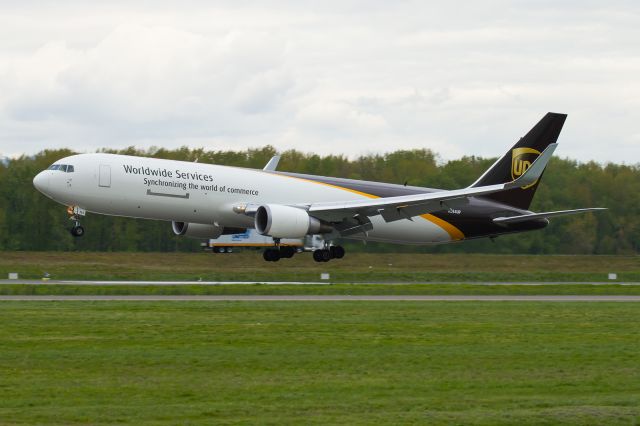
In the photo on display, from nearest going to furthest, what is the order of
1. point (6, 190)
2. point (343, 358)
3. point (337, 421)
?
point (337, 421)
point (343, 358)
point (6, 190)

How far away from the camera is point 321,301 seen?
99.4 feet

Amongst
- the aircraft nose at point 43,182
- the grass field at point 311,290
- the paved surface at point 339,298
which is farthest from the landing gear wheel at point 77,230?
the paved surface at point 339,298

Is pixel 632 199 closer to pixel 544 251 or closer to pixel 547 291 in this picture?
pixel 544 251

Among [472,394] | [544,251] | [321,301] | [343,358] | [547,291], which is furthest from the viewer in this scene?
[544,251]

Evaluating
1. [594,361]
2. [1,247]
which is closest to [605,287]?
[594,361]

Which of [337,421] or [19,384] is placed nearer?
[337,421]

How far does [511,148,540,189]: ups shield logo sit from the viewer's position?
47.0 m

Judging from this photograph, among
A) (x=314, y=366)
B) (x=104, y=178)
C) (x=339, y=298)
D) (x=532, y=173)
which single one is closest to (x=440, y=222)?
(x=532, y=173)

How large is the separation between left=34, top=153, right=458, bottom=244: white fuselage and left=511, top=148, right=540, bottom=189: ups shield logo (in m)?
9.19

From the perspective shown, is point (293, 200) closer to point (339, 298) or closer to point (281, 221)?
point (281, 221)

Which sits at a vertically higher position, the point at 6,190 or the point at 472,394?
the point at 6,190

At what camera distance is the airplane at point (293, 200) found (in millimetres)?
39281

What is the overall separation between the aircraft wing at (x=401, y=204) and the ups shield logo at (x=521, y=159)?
16.9ft

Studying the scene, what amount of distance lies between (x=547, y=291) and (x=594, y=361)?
64.9ft
